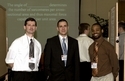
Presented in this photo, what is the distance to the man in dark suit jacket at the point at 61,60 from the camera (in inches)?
175

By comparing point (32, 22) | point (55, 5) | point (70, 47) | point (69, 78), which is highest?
point (55, 5)

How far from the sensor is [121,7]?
967 centimetres

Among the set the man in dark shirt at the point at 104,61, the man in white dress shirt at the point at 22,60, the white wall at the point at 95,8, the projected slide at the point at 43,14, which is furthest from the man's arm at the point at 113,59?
the white wall at the point at 95,8

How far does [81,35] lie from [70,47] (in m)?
1.27

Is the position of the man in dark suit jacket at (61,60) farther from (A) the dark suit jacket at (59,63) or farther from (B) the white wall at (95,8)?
(B) the white wall at (95,8)

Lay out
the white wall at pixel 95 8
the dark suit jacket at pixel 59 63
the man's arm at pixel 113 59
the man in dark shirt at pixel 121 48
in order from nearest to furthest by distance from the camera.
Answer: the dark suit jacket at pixel 59 63 → the man's arm at pixel 113 59 → the man in dark shirt at pixel 121 48 → the white wall at pixel 95 8

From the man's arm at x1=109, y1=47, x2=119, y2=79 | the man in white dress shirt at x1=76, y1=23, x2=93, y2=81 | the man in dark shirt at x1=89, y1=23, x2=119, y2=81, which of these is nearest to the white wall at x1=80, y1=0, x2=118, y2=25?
the man in white dress shirt at x1=76, y1=23, x2=93, y2=81

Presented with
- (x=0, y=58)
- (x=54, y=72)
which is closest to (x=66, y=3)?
(x=0, y=58)

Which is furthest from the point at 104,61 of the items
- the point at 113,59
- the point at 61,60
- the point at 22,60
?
the point at 22,60

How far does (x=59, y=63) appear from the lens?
444 cm

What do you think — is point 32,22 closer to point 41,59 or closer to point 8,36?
point 41,59

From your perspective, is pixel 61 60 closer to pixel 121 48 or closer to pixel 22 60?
pixel 22 60

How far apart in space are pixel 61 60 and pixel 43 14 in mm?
3232

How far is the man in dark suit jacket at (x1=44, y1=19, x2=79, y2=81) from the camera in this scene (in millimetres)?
4434
